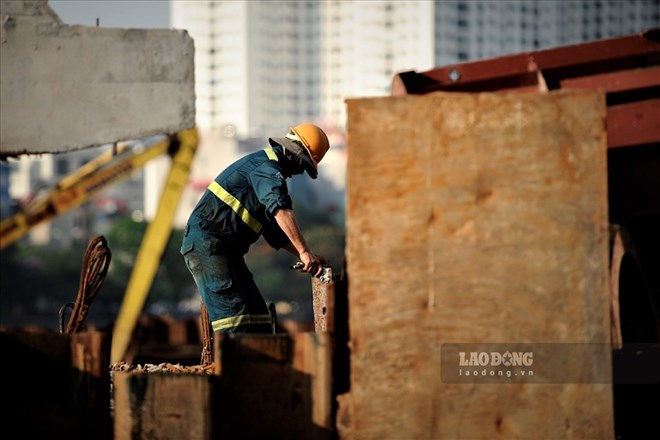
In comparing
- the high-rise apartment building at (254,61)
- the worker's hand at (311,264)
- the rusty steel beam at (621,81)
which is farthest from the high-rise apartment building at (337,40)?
the worker's hand at (311,264)

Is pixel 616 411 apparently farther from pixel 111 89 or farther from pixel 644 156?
pixel 111 89

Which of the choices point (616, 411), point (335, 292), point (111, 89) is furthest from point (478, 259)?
point (111, 89)

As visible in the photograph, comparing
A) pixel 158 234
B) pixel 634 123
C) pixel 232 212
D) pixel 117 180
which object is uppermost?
pixel 117 180

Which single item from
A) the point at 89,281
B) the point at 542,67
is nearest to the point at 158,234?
the point at 542,67

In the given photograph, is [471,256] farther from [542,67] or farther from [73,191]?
[73,191]

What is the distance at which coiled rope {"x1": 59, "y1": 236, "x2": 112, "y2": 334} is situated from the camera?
7.59 meters

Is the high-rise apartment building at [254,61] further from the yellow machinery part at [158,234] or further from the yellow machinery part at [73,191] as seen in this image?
the yellow machinery part at [73,191]

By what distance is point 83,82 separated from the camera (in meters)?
9.14

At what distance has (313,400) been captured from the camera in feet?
18.0

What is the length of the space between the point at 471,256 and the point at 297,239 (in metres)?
1.50

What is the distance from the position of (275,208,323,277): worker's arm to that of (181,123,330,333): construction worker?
1.26 feet

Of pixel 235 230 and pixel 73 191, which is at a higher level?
pixel 73 191

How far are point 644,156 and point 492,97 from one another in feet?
10.7

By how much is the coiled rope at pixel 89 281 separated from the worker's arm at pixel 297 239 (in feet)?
4.78
